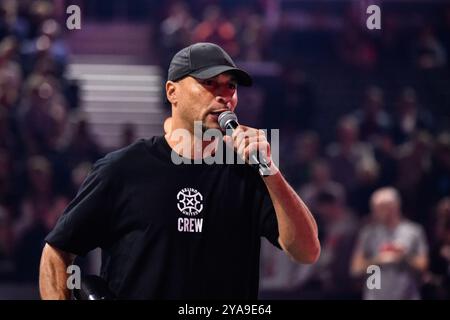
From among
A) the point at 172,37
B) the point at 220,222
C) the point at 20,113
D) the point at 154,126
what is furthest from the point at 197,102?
the point at 172,37

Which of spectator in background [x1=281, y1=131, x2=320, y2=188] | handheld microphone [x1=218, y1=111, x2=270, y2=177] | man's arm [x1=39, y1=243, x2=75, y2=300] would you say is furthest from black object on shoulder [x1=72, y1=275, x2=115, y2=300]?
spectator in background [x1=281, y1=131, x2=320, y2=188]

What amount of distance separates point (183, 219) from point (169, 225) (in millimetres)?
49

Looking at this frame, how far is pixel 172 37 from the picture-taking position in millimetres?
11062

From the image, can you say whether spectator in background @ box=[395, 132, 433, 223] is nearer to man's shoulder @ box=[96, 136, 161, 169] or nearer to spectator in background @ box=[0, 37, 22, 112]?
spectator in background @ box=[0, 37, 22, 112]

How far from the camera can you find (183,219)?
3186mm

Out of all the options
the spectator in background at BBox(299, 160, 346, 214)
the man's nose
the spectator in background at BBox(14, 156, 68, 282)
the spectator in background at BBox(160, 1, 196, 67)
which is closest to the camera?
the man's nose

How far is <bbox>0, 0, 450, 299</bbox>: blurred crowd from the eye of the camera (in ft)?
25.5

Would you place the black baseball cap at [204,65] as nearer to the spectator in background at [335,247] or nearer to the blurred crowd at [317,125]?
the blurred crowd at [317,125]

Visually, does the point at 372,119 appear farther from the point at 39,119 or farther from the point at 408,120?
the point at 39,119

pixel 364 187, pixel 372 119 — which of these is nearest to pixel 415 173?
pixel 364 187

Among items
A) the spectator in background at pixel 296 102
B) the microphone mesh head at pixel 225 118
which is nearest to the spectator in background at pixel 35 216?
the spectator in background at pixel 296 102

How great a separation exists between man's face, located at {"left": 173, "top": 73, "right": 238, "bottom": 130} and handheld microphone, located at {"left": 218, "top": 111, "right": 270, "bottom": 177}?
0.08 metres

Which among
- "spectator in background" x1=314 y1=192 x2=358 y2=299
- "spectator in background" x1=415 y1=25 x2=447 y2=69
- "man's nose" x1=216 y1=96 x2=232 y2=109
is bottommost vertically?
"spectator in background" x1=314 y1=192 x2=358 y2=299

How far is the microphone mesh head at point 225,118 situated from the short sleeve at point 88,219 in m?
0.45
